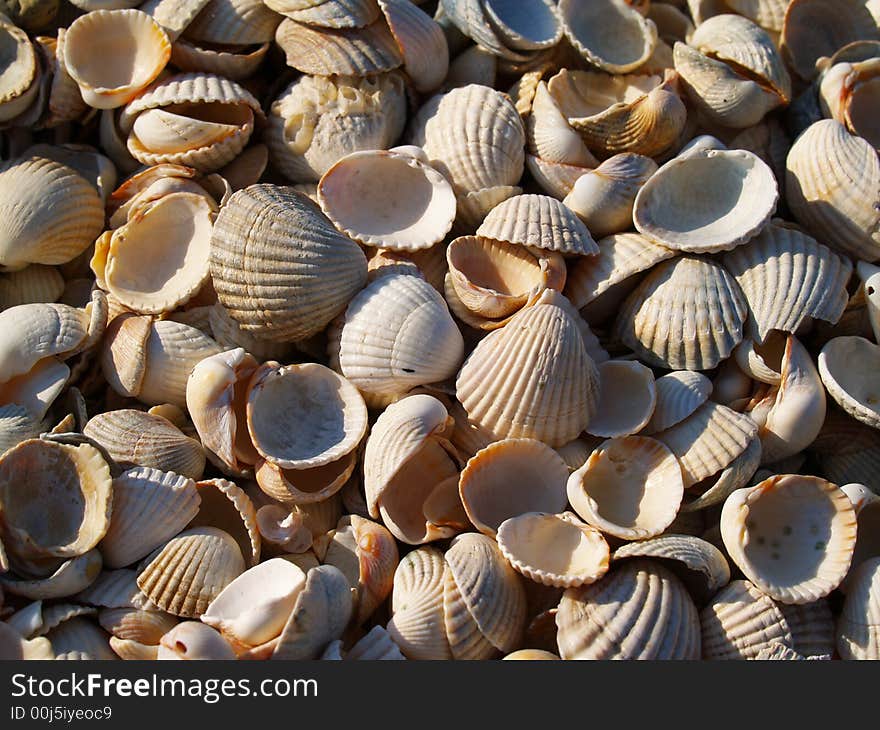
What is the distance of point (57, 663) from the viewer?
1.93 meters

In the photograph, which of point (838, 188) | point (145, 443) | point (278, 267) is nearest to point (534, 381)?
point (278, 267)

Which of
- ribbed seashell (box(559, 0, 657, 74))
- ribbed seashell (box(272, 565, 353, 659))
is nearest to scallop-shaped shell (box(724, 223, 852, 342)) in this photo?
ribbed seashell (box(559, 0, 657, 74))

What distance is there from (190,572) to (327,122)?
49.4 inches

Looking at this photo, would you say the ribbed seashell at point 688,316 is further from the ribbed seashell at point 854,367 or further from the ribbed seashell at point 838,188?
the ribbed seashell at point 838,188

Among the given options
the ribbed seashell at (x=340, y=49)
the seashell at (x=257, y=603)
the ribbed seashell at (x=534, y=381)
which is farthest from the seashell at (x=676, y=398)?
the ribbed seashell at (x=340, y=49)

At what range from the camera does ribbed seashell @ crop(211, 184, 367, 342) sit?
2340 millimetres

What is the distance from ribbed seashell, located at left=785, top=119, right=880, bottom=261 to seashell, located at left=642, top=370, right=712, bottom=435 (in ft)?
1.93

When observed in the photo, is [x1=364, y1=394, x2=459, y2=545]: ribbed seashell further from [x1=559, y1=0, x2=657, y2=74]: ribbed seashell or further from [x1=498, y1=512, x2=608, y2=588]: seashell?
[x1=559, y1=0, x2=657, y2=74]: ribbed seashell

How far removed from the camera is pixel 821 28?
3.09 meters

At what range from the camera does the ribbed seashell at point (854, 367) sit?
7.86ft

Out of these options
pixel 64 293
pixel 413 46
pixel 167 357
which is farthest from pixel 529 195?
pixel 64 293

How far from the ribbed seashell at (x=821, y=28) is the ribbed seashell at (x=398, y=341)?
4.90 ft

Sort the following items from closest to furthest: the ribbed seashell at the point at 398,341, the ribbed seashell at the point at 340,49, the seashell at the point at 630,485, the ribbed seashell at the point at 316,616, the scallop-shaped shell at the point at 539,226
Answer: the ribbed seashell at the point at 316,616 → the seashell at the point at 630,485 → the ribbed seashell at the point at 398,341 → the scallop-shaped shell at the point at 539,226 → the ribbed seashell at the point at 340,49

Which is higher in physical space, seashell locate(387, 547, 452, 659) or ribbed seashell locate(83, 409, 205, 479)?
ribbed seashell locate(83, 409, 205, 479)
